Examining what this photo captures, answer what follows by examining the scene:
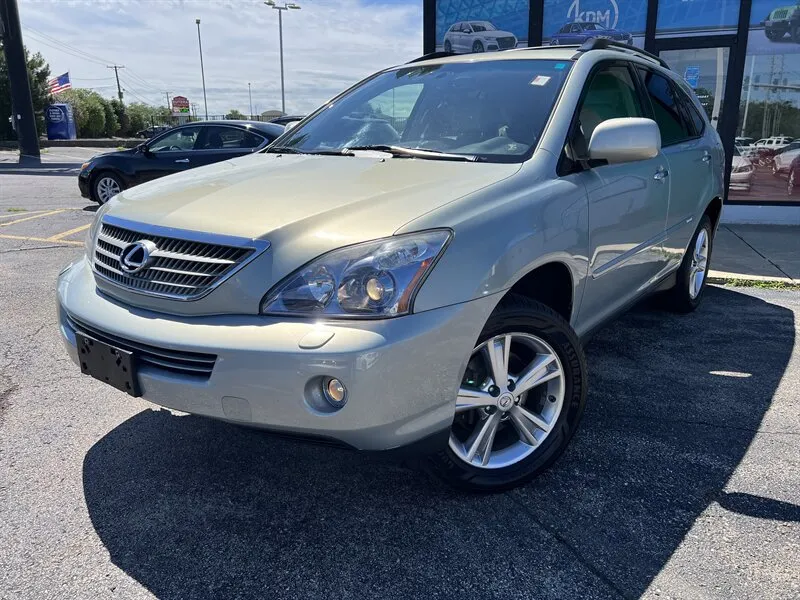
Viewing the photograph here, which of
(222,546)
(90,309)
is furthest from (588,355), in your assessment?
(90,309)

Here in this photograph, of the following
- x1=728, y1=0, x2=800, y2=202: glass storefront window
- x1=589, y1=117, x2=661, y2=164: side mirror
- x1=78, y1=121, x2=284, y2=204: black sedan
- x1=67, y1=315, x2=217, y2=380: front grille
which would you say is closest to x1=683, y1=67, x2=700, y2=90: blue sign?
x1=728, y1=0, x2=800, y2=202: glass storefront window

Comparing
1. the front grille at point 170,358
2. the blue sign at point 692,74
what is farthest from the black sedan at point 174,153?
the front grille at point 170,358

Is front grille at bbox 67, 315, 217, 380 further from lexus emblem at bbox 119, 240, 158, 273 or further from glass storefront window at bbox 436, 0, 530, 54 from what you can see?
glass storefront window at bbox 436, 0, 530, 54

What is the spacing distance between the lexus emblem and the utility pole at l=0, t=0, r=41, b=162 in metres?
24.8

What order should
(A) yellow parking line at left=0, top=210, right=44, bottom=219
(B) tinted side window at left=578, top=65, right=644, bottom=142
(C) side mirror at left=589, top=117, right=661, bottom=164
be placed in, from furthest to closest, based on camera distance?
(A) yellow parking line at left=0, top=210, right=44, bottom=219 < (B) tinted side window at left=578, top=65, right=644, bottom=142 < (C) side mirror at left=589, top=117, right=661, bottom=164

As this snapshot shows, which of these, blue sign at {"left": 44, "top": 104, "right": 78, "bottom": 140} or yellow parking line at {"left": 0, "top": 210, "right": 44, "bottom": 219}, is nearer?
yellow parking line at {"left": 0, "top": 210, "right": 44, "bottom": 219}

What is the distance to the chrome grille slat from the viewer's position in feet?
7.50

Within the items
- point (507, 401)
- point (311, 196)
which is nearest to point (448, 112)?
point (311, 196)

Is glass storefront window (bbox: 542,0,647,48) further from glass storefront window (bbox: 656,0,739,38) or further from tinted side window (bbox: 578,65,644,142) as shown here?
tinted side window (bbox: 578,65,644,142)

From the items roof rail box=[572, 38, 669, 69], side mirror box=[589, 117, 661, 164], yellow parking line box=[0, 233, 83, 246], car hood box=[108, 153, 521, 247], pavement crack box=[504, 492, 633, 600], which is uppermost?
roof rail box=[572, 38, 669, 69]

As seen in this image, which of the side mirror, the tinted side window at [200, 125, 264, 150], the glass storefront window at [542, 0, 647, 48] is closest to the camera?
the side mirror

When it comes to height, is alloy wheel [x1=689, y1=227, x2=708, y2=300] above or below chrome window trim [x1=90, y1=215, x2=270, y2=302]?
below

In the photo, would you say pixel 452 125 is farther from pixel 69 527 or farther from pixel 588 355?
pixel 69 527

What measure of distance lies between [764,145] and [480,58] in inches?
288
